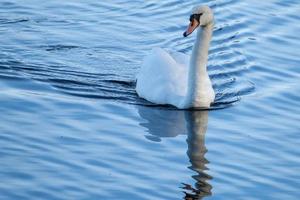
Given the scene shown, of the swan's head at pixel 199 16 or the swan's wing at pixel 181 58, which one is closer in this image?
the swan's head at pixel 199 16

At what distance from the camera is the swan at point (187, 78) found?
14.5 meters

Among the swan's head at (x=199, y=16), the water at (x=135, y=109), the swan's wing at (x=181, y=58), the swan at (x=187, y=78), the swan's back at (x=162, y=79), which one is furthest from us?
the swan's wing at (x=181, y=58)

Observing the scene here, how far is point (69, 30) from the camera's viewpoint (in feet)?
58.9

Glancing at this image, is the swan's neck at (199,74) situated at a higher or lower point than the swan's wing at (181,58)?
lower

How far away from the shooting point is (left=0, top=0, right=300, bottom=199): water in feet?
37.0

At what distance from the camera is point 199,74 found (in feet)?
48.0

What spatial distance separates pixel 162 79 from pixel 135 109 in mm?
804

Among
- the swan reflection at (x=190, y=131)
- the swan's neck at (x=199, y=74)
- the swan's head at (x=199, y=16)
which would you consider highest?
the swan's head at (x=199, y=16)

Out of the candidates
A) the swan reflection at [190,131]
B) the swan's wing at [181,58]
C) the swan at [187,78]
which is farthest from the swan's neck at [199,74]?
the swan's wing at [181,58]

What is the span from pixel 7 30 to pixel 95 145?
5.70m

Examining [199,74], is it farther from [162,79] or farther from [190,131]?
[190,131]

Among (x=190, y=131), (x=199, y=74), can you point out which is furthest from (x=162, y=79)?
(x=190, y=131)

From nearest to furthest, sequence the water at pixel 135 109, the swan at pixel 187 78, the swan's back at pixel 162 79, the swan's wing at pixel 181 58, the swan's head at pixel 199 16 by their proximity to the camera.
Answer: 1. the water at pixel 135 109
2. the swan's head at pixel 199 16
3. the swan at pixel 187 78
4. the swan's back at pixel 162 79
5. the swan's wing at pixel 181 58

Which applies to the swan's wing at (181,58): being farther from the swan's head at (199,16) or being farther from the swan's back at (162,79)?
the swan's head at (199,16)
